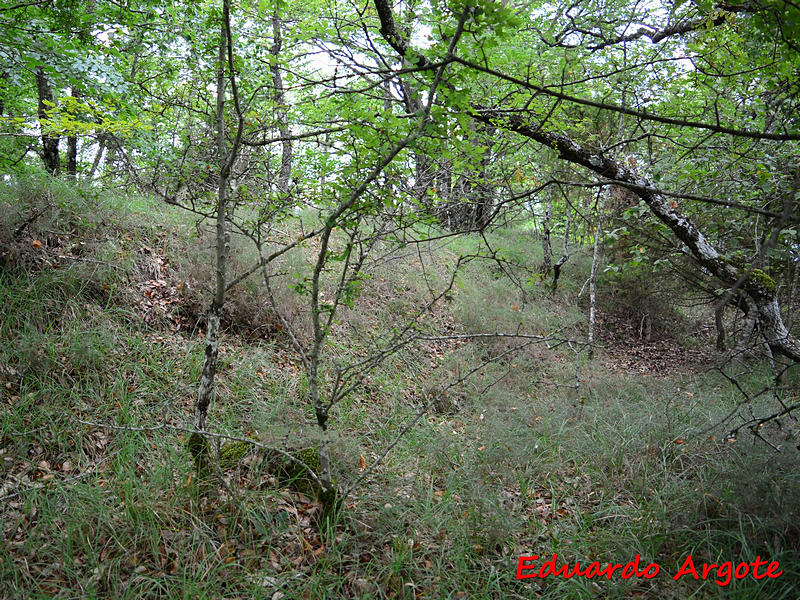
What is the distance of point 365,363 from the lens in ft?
9.82

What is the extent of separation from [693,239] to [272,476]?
5510mm

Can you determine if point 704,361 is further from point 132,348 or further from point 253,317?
point 132,348

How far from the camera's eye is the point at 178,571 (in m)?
2.64

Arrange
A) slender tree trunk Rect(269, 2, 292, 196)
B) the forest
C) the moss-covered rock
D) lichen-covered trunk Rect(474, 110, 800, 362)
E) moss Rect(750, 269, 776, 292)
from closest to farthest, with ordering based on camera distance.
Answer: the forest → the moss-covered rock → slender tree trunk Rect(269, 2, 292, 196) → lichen-covered trunk Rect(474, 110, 800, 362) → moss Rect(750, 269, 776, 292)

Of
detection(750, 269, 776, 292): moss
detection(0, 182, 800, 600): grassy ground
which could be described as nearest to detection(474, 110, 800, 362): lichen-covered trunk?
detection(750, 269, 776, 292): moss

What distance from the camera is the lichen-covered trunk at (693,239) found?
4.86 meters

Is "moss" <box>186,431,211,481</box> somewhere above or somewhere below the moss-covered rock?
above

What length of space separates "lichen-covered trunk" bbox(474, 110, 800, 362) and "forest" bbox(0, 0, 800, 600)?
3 cm

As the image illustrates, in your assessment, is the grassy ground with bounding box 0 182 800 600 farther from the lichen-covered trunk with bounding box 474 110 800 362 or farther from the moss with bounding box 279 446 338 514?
the lichen-covered trunk with bounding box 474 110 800 362

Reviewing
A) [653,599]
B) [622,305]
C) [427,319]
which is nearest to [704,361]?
[622,305]

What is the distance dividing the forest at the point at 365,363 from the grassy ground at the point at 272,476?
0.09ft

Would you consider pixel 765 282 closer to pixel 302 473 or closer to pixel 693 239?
pixel 693 239

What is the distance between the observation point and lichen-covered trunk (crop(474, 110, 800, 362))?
15.9ft

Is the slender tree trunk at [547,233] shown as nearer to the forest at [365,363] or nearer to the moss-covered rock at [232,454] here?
the forest at [365,363]
